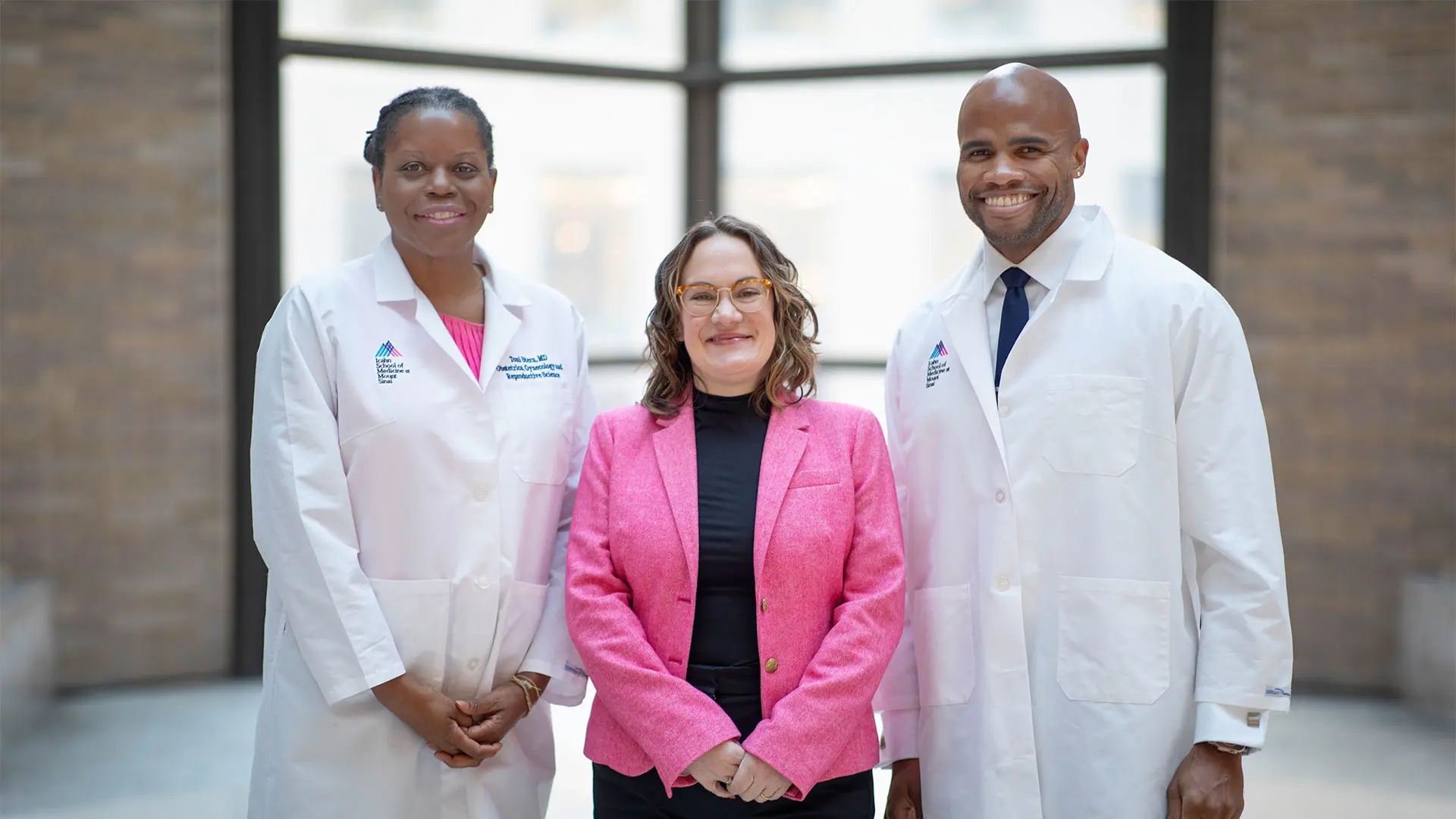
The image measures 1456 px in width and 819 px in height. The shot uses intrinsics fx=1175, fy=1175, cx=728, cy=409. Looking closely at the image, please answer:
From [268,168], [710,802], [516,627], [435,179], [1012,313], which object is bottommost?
[710,802]

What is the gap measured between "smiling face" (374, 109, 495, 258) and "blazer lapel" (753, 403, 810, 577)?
0.69 m

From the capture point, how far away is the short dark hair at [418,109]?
217cm

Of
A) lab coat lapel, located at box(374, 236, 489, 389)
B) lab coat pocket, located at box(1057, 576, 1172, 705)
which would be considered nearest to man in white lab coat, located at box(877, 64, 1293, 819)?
lab coat pocket, located at box(1057, 576, 1172, 705)

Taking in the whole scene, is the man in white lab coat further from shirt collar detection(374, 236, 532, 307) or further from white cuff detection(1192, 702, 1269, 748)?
shirt collar detection(374, 236, 532, 307)

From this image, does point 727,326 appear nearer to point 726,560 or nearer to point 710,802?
point 726,560

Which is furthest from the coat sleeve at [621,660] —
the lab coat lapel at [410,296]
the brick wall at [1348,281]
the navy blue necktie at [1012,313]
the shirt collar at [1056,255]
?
the brick wall at [1348,281]

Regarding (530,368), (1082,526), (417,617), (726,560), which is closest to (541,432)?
(530,368)

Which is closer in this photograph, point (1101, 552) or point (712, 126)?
point (1101, 552)

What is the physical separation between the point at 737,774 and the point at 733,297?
0.78 m

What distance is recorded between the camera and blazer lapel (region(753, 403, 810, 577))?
191cm

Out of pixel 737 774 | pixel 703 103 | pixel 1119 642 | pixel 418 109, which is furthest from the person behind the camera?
pixel 703 103

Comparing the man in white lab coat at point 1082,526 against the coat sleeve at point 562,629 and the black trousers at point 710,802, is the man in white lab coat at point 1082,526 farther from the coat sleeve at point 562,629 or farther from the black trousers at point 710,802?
the coat sleeve at point 562,629

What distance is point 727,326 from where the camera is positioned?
1.99m

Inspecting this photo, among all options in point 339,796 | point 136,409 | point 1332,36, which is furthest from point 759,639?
point 1332,36
